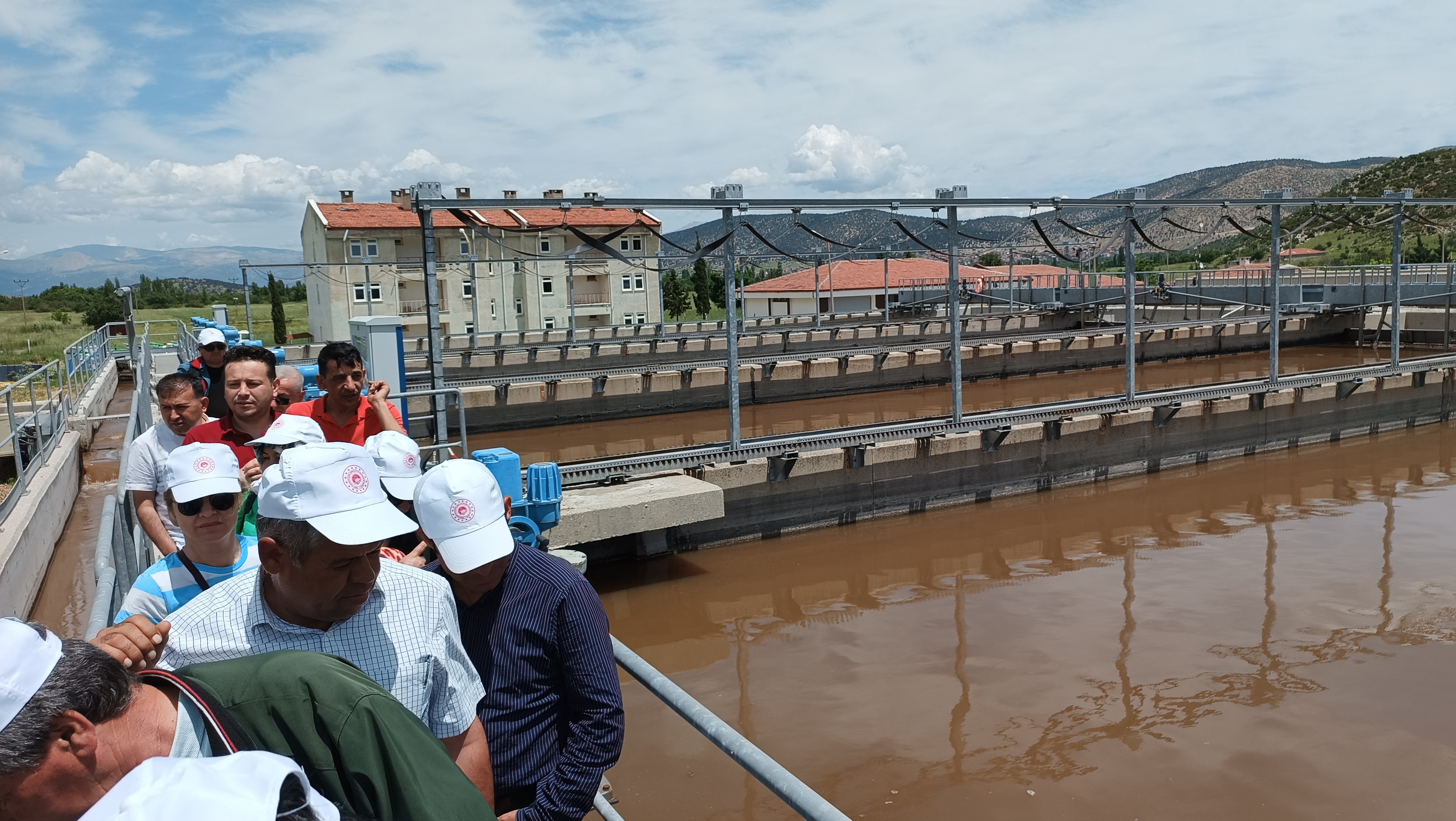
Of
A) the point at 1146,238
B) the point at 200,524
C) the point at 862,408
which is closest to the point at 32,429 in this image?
the point at 200,524

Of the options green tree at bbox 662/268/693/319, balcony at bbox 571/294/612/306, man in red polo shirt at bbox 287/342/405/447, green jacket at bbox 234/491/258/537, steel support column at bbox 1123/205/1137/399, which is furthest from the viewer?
green tree at bbox 662/268/693/319

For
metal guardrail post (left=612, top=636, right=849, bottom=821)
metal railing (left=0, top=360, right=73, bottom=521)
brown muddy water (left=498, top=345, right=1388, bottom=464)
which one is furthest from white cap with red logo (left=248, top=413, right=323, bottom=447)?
brown muddy water (left=498, top=345, right=1388, bottom=464)

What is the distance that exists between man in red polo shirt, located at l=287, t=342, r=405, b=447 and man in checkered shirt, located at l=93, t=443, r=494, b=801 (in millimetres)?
3109

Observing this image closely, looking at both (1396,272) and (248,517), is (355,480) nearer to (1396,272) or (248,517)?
(248,517)

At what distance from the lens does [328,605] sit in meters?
2.03

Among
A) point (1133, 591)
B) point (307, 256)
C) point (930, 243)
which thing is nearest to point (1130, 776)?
point (1133, 591)

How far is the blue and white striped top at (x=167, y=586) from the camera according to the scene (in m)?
2.71

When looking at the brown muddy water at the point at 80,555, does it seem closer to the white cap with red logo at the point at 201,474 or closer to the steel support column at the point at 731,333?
the white cap with red logo at the point at 201,474

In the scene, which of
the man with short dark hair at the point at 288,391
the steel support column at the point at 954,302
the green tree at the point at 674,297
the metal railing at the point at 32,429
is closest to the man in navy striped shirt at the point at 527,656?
the man with short dark hair at the point at 288,391

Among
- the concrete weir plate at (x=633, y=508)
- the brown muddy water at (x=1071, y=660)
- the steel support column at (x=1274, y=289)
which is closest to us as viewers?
the brown muddy water at (x=1071, y=660)

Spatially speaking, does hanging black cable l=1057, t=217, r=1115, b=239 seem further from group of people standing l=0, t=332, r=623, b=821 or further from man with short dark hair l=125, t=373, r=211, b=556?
group of people standing l=0, t=332, r=623, b=821

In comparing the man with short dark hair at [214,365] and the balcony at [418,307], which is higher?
the balcony at [418,307]

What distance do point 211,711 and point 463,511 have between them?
98 cm

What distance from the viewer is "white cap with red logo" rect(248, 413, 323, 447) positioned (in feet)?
11.9
